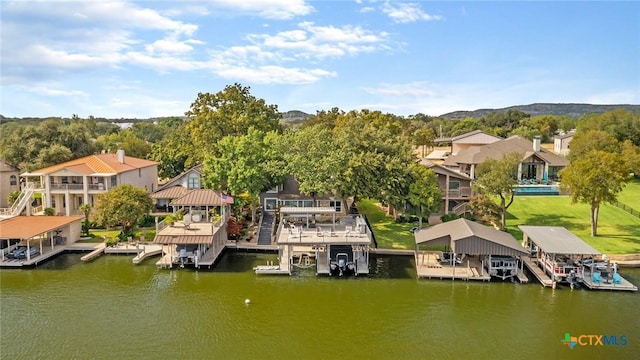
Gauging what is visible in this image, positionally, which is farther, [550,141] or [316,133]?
[550,141]

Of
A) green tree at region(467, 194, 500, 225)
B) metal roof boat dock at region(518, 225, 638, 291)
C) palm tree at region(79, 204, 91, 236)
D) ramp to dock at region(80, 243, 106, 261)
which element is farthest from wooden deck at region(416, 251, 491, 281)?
palm tree at region(79, 204, 91, 236)

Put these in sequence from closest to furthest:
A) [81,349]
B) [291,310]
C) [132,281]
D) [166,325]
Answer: [81,349], [166,325], [291,310], [132,281]

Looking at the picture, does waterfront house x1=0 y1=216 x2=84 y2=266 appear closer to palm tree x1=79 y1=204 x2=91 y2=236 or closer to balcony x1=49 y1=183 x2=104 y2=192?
palm tree x1=79 y1=204 x2=91 y2=236

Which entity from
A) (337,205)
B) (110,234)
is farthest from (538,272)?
(110,234)

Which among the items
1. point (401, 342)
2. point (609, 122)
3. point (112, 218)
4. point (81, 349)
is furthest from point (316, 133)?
point (609, 122)

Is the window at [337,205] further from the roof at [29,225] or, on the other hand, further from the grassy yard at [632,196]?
the grassy yard at [632,196]

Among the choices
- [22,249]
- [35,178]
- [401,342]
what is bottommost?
[401,342]

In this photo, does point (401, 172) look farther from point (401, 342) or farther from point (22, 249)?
point (22, 249)
